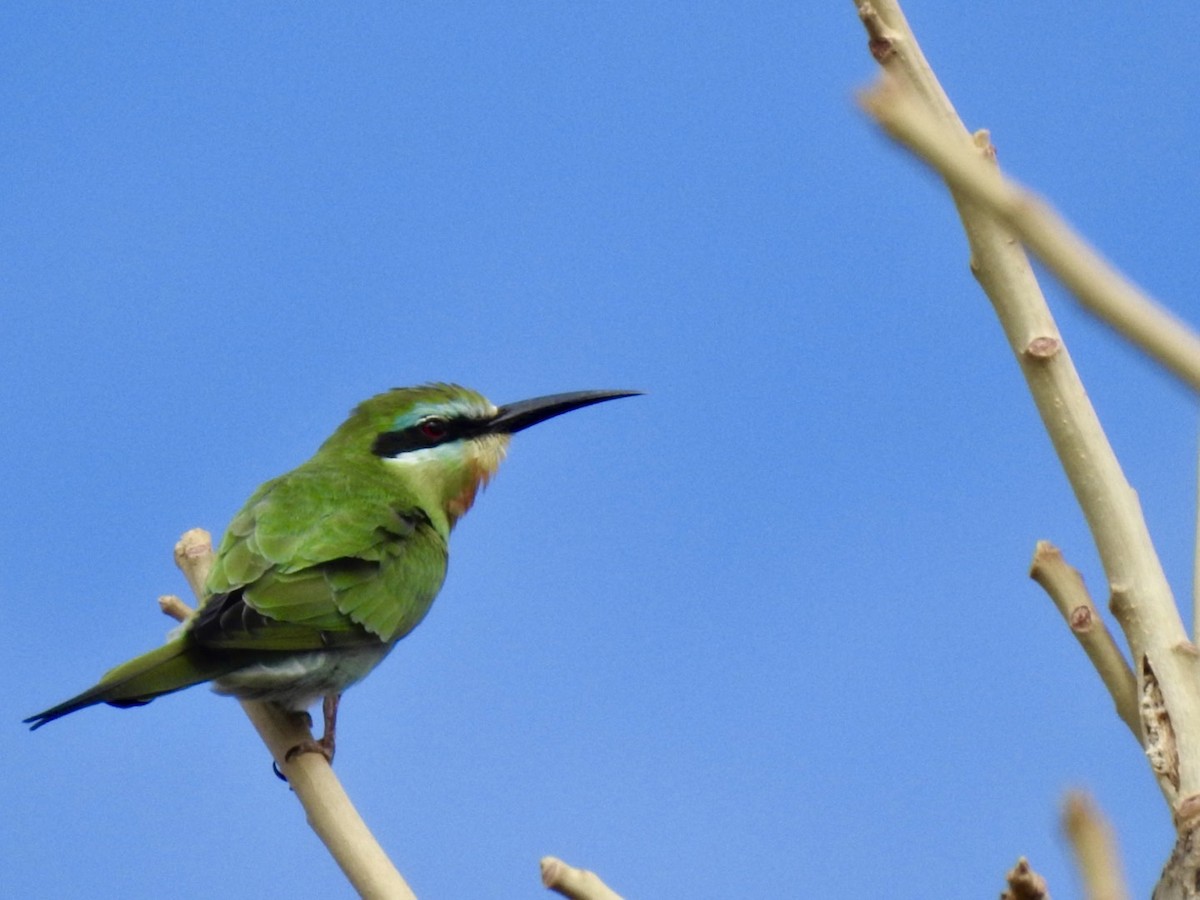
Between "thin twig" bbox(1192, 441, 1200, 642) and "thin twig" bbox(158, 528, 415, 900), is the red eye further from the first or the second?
"thin twig" bbox(1192, 441, 1200, 642)

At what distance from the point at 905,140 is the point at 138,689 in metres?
2.84

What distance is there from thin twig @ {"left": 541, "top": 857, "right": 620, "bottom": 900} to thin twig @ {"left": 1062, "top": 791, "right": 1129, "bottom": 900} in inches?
27.4

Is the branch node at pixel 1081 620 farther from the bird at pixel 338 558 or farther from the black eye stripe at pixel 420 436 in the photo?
the black eye stripe at pixel 420 436

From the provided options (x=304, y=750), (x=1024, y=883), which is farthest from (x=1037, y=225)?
(x=304, y=750)

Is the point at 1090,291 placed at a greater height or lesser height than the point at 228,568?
lesser

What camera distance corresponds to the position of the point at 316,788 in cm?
273

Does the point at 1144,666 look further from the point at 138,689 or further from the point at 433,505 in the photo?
the point at 433,505

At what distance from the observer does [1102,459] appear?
5.93 feet

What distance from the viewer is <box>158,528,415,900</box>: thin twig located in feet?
7.53

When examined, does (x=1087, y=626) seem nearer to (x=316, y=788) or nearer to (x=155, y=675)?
(x=316, y=788)

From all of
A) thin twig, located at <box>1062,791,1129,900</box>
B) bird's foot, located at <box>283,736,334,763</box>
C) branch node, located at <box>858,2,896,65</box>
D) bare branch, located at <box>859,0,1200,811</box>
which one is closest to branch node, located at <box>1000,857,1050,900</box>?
thin twig, located at <box>1062,791,1129,900</box>

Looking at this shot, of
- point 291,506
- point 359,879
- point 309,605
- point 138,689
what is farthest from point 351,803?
point 291,506

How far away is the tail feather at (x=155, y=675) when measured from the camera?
3084 mm

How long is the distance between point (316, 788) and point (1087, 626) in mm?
1489
